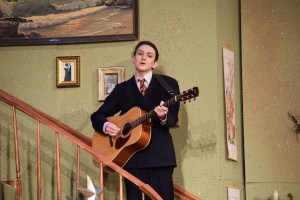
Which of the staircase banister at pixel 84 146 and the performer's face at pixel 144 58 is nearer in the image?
the staircase banister at pixel 84 146

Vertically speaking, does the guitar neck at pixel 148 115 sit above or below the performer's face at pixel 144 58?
below

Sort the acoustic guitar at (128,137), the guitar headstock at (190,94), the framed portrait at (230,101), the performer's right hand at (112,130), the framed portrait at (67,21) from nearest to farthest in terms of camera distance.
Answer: the guitar headstock at (190,94) < the acoustic guitar at (128,137) < the performer's right hand at (112,130) < the framed portrait at (230,101) < the framed portrait at (67,21)

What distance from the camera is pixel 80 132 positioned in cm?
626

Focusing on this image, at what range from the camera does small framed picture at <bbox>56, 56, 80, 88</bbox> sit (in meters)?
6.35

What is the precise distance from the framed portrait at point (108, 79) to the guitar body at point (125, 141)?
0.69 m

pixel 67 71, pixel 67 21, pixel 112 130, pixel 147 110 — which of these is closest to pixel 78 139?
pixel 112 130

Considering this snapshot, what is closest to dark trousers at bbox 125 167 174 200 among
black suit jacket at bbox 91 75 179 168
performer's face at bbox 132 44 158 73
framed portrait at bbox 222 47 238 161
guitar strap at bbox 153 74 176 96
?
black suit jacket at bbox 91 75 179 168

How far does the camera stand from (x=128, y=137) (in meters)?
5.34

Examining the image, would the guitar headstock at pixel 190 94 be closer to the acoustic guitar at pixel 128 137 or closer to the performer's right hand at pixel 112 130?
the acoustic guitar at pixel 128 137

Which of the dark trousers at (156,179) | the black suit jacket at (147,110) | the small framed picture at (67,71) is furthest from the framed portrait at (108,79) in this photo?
the dark trousers at (156,179)

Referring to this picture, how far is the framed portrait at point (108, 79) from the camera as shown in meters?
6.25

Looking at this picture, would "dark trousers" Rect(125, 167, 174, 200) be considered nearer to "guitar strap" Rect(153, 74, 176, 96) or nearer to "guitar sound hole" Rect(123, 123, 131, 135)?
"guitar sound hole" Rect(123, 123, 131, 135)

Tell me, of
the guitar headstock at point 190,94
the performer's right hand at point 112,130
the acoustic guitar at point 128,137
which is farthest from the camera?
the performer's right hand at point 112,130

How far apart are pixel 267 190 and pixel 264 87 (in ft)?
2.83
